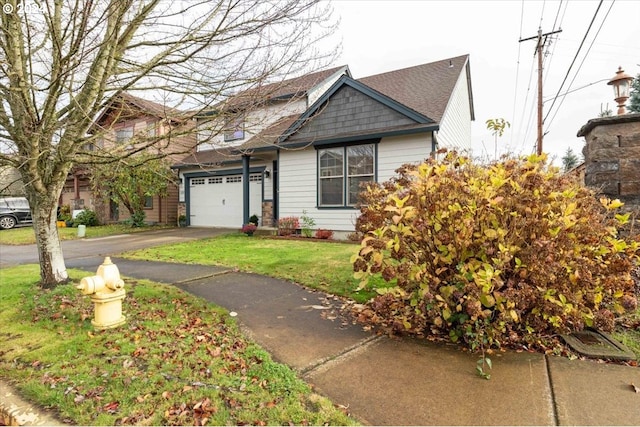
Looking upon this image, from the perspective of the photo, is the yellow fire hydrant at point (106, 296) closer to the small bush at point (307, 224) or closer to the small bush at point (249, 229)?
the small bush at point (307, 224)

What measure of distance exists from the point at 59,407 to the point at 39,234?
336 cm

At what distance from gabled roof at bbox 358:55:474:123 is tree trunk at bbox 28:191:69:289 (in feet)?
29.0

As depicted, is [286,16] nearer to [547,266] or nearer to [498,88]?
[547,266]

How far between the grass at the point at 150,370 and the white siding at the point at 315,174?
22.5 ft

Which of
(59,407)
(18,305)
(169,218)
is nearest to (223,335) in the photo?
(59,407)

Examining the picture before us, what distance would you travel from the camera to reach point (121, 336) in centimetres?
340

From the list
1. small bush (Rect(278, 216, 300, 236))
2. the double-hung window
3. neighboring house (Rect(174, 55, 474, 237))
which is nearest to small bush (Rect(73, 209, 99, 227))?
neighboring house (Rect(174, 55, 474, 237))

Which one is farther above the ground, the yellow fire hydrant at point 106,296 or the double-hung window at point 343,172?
the double-hung window at point 343,172

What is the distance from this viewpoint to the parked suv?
57.5 feet

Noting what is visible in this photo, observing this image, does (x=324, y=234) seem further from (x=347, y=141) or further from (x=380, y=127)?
(x=380, y=127)

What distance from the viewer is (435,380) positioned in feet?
8.50

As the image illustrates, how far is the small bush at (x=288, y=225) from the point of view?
11.6 metres

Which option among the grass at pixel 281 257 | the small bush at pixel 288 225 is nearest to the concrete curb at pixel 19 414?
the grass at pixel 281 257

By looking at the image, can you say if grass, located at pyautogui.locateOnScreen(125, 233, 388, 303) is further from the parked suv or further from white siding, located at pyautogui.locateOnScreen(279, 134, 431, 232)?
the parked suv
